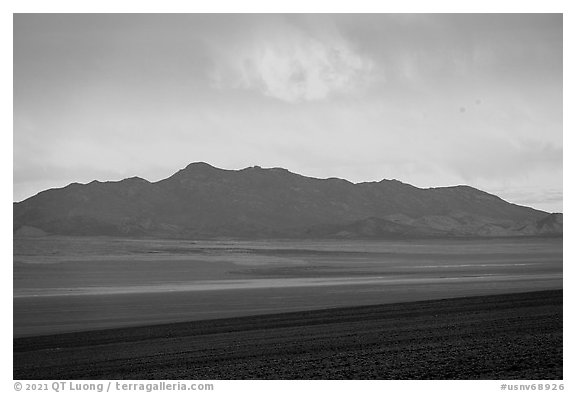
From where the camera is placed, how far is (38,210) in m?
64.1

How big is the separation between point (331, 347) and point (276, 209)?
3915 inches

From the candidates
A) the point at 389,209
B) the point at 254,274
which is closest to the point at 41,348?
the point at 254,274

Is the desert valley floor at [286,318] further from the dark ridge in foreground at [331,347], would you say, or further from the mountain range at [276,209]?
the mountain range at [276,209]

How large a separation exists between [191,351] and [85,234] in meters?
77.2

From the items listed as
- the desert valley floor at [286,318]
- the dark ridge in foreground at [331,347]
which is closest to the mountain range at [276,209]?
the desert valley floor at [286,318]

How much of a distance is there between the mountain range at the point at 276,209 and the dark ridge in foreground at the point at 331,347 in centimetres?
6245

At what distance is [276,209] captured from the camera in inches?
4365

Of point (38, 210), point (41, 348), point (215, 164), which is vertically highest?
point (215, 164)

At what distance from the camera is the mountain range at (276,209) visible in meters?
87.4

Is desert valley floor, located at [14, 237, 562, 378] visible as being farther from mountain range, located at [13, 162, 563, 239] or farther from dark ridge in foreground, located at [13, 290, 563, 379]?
mountain range, located at [13, 162, 563, 239]

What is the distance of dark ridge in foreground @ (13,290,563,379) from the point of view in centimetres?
983

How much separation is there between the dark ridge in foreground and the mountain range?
62.5 m

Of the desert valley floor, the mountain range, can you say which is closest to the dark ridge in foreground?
the desert valley floor
